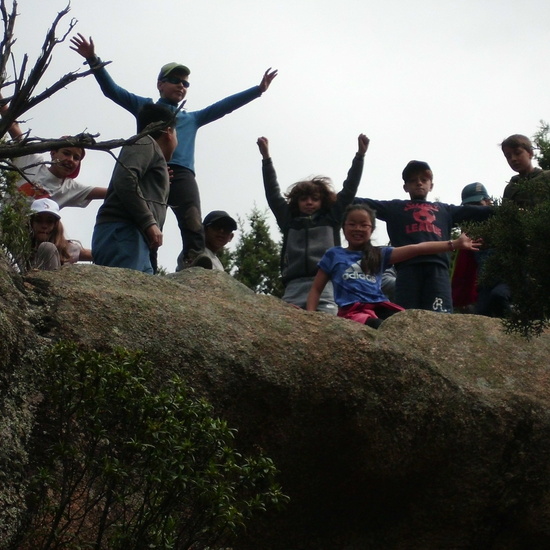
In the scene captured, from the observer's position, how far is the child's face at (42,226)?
8242 millimetres

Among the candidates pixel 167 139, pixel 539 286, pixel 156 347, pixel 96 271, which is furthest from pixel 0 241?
pixel 539 286

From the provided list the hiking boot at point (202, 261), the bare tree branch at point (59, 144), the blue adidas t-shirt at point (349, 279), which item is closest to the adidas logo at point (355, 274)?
the blue adidas t-shirt at point (349, 279)

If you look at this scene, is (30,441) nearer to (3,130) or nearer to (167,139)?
(3,130)

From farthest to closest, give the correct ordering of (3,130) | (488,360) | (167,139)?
(167,139)
(488,360)
(3,130)

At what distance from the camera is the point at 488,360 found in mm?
7871

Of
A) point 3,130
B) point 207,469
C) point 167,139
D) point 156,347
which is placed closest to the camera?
point 3,130

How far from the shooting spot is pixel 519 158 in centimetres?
929

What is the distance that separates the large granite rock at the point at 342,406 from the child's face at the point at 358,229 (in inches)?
46.9

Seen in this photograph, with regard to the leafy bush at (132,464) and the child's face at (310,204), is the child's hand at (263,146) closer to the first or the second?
the child's face at (310,204)

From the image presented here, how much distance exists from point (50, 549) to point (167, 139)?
156 inches

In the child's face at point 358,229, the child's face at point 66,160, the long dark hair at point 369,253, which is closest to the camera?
→ the long dark hair at point 369,253

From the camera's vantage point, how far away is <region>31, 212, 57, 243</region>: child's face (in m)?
8.24

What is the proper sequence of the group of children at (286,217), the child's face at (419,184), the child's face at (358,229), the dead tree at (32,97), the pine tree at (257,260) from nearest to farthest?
the dead tree at (32,97)
the group of children at (286,217)
the child's face at (358,229)
the child's face at (419,184)
the pine tree at (257,260)

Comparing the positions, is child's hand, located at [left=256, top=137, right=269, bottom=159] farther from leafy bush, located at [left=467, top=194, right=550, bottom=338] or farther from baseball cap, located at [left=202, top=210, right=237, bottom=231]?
leafy bush, located at [left=467, top=194, right=550, bottom=338]
